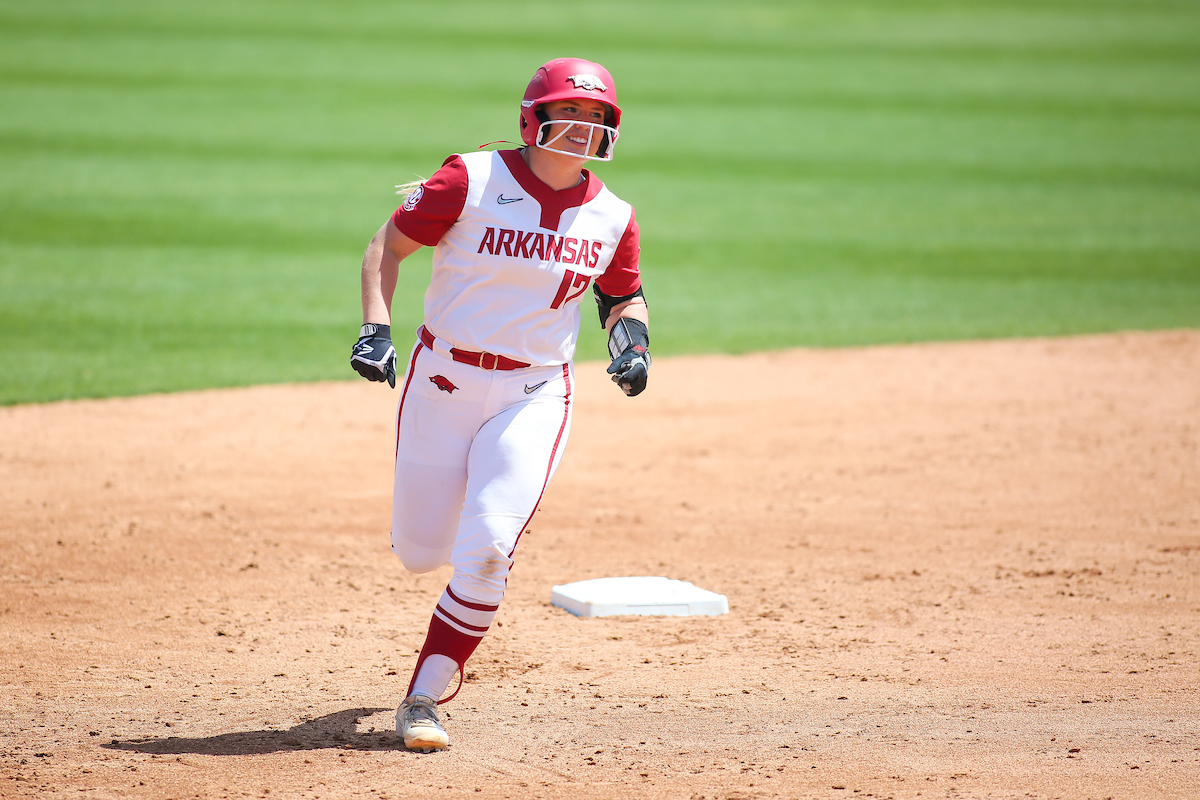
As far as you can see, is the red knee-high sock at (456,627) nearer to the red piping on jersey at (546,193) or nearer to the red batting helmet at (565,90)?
the red piping on jersey at (546,193)

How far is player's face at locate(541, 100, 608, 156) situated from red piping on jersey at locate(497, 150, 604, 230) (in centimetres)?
14

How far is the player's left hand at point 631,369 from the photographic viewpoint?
388 cm

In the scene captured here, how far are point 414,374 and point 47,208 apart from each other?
976cm

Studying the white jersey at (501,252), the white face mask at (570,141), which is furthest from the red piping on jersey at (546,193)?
the white face mask at (570,141)

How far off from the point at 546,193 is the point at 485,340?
1.68 ft

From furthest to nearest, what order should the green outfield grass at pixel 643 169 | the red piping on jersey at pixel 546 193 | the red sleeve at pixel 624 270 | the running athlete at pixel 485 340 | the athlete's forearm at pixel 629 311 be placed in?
the green outfield grass at pixel 643 169, the athlete's forearm at pixel 629 311, the red sleeve at pixel 624 270, the red piping on jersey at pixel 546 193, the running athlete at pixel 485 340

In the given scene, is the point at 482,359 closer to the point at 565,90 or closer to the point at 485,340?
the point at 485,340

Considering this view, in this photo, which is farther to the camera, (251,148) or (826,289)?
(251,148)

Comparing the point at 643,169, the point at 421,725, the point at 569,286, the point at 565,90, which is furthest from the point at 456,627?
Answer: the point at 643,169

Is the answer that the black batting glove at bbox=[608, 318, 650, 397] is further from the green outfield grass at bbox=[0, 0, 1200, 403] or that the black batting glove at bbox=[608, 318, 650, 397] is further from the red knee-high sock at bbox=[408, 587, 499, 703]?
the green outfield grass at bbox=[0, 0, 1200, 403]

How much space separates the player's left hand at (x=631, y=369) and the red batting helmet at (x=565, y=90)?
2.04 feet

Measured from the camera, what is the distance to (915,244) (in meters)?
12.5

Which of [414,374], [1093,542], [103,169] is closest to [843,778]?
[414,374]

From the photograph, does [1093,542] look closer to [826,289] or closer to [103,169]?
[826,289]
